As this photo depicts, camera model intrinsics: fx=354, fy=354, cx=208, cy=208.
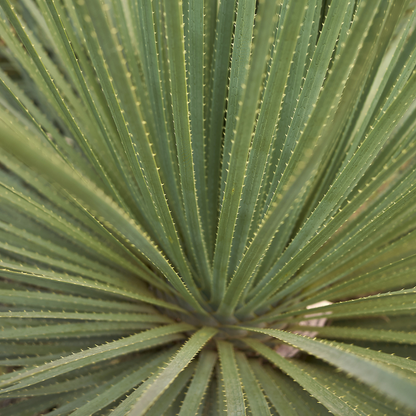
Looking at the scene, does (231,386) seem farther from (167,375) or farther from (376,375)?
(376,375)

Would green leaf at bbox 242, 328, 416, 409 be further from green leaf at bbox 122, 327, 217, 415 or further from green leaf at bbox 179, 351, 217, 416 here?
green leaf at bbox 179, 351, 217, 416

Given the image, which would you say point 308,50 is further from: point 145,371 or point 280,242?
point 145,371

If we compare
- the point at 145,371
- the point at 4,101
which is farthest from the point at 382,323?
the point at 4,101

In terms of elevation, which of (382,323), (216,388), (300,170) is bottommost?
(216,388)

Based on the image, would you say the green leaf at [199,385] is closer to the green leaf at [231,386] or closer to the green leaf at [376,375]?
the green leaf at [231,386]

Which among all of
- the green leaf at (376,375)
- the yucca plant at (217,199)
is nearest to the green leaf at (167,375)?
the yucca plant at (217,199)

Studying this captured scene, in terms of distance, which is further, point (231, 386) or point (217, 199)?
point (217, 199)

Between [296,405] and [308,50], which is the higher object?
[308,50]

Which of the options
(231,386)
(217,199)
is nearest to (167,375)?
(231,386)
